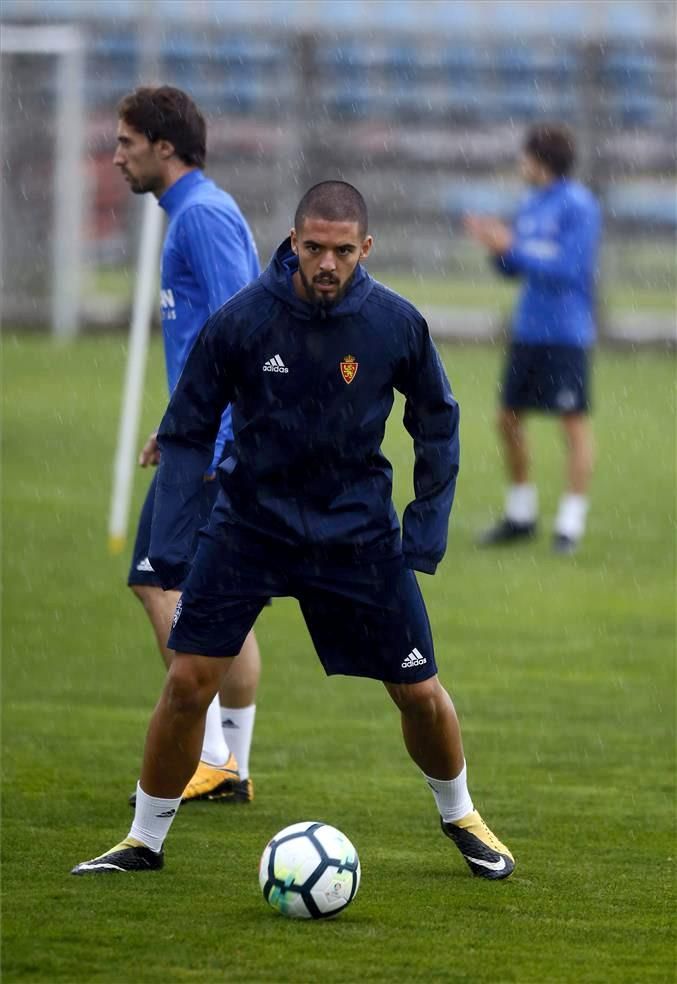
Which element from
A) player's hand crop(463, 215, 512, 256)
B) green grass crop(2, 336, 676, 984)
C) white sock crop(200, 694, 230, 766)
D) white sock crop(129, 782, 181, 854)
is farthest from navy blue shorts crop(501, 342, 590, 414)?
white sock crop(129, 782, 181, 854)

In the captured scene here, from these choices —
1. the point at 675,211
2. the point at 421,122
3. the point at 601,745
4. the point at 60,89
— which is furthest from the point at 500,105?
the point at 601,745

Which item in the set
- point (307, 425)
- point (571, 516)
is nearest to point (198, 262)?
point (307, 425)

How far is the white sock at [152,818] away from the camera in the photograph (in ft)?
17.6

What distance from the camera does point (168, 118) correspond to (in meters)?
6.36

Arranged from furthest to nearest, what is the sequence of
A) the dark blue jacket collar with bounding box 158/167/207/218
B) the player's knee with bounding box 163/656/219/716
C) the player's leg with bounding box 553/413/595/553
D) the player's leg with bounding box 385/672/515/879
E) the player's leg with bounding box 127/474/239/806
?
the player's leg with bounding box 553/413/595/553 < the dark blue jacket collar with bounding box 158/167/207/218 < the player's leg with bounding box 127/474/239/806 < the player's leg with bounding box 385/672/515/879 < the player's knee with bounding box 163/656/219/716

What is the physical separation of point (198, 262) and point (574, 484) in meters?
6.12

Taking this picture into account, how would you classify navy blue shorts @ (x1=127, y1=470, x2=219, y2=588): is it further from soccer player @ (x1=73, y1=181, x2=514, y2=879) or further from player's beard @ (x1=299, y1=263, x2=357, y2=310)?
player's beard @ (x1=299, y1=263, x2=357, y2=310)

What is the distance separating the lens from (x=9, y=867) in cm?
543

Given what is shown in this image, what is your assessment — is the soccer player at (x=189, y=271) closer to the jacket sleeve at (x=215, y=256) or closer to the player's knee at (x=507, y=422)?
the jacket sleeve at (x=215, y=256)

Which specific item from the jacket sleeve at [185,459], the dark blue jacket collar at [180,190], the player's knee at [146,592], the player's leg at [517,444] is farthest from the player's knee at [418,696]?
the player's leg at [517,444]

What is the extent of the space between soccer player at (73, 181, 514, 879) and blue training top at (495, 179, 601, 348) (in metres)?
7.05

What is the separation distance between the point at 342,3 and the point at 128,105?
21215mm

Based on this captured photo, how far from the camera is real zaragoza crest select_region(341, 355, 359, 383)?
5.10 m

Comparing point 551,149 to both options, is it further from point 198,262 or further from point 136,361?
point 198,262
